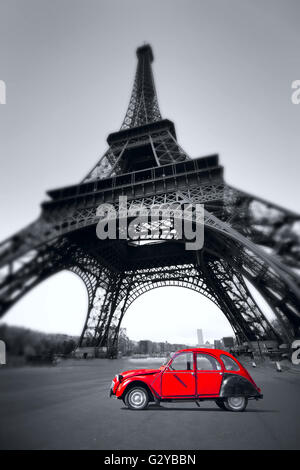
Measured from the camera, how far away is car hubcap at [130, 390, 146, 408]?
18.7ft

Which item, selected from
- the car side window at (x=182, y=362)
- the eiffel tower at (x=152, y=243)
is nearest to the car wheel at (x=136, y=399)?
the car side window at (x=182, y=362)

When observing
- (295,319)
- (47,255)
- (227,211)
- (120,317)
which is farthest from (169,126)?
(120,317)

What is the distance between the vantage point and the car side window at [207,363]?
221 inches

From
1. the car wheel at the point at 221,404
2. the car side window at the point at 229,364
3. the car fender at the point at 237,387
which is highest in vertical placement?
the car side window at the point at 229,364

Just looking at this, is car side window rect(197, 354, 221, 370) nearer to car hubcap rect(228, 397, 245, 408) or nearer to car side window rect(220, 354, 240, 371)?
car side window rect(220, 354, 240, 371)

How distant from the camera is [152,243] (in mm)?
32969

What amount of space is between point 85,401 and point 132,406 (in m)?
1.84

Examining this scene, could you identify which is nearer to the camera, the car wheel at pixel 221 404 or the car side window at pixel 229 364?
the car side window at pixel 229 364

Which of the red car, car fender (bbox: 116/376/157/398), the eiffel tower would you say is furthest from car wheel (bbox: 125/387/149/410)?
the eiffel tower

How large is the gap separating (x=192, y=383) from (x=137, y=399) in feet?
4.45

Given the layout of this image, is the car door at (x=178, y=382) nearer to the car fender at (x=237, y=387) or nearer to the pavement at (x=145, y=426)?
the pavement at (x=145, y=426)

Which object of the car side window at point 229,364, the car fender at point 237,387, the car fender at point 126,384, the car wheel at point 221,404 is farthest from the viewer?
the car wheel at point 221,404

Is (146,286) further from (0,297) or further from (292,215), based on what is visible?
(292,215)

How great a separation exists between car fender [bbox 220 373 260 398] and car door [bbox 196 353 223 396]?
0.12m
